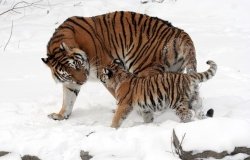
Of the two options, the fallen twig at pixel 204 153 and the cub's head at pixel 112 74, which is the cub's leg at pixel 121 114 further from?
the fallen twig at pixel 204 153

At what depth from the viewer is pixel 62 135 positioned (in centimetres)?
559

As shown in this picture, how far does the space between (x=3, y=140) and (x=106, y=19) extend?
2317mm

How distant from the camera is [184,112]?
5902 mm

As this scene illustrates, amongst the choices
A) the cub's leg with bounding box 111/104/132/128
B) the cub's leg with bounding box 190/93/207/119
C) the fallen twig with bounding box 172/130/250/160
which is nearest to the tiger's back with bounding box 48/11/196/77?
the cub's leg with bounding box 190/93/207/119

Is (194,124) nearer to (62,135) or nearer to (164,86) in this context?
(164,86)

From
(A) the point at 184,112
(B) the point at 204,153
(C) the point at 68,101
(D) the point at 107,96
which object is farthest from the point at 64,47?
(B) the point at 204,153

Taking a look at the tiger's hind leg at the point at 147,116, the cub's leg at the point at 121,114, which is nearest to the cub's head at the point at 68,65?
the cub's leg at the point at 121,114

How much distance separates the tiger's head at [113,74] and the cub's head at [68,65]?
0.83ft

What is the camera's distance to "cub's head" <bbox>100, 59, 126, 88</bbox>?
6406mm

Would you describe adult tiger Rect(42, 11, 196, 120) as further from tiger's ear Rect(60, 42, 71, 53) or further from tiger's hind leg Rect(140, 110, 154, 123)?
tiger's hind leg Rect(140, 110, 154, 123)

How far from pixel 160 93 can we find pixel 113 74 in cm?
73

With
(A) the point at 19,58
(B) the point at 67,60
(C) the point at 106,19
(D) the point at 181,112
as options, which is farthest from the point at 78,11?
(D) the point at 181,112

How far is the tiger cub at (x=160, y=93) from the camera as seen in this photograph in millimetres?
5926

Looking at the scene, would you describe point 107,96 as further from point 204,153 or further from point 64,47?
point 204,153
